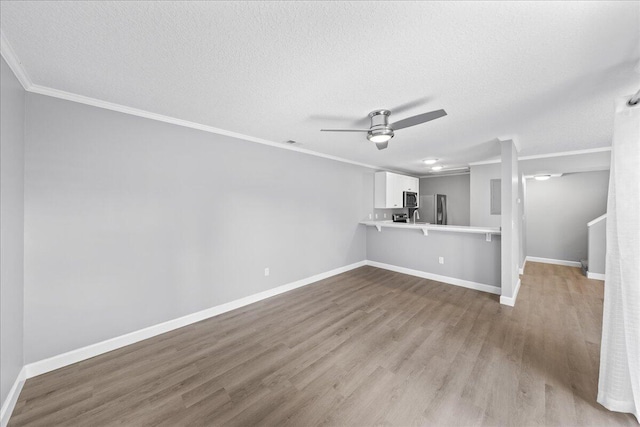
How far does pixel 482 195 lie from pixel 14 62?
6917 mm

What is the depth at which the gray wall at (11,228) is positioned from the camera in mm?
1571

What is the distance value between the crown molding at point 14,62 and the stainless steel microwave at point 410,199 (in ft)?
20.4

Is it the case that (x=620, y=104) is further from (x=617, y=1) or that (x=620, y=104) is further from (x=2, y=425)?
(x=2, y=425)

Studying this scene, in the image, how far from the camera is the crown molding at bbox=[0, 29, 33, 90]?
1.48 m

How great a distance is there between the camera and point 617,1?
1.16 meters

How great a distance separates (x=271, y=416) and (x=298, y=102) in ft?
8.62

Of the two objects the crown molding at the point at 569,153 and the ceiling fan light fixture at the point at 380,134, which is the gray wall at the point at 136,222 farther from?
the crown molding at the point at 569,153

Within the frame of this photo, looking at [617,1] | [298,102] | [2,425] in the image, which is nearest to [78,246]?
[2,425]

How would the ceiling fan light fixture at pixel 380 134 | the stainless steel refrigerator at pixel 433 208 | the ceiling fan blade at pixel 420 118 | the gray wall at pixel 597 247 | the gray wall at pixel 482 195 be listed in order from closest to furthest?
the ceiling fan blade at pixel 420 118 → the ceiling fan light fixture at pixel 380 134 → the gray wall at pixel 597 247 → the gray wall at pixel 482 195 → the stainless steel refrigerator at pixel 433 208

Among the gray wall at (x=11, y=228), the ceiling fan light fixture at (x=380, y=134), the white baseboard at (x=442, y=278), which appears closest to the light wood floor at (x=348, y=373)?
the gray wall at (x=11, y=228)

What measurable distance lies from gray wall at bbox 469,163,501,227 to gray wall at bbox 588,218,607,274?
1505mm

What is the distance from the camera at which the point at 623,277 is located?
1.60 m

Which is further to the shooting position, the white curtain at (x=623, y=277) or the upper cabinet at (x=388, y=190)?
the upper cabinet at (x=388, y=190)

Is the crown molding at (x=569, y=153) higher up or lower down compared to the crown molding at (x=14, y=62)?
lower down
